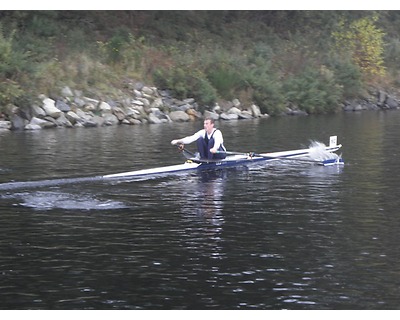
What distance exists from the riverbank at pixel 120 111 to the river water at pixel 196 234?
10.4 meters

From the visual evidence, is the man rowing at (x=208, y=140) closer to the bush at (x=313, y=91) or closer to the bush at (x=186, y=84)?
the bush at (x=186, y=84)

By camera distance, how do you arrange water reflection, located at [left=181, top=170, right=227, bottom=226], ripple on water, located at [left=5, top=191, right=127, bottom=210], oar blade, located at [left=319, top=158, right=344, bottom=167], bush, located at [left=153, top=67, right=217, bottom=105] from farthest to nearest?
bush, located at [left=153, top=67, right=217, bottom=105]
oar blade, located at [left=319, top=158, right=344, bottom=167]
ripple on water, located at [left=5, top=191, right=127, bottom=210]
water reflection, located at [left=181, top=170, right=227, bottom=226]

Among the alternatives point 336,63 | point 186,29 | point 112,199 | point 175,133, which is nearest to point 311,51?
point 336,63

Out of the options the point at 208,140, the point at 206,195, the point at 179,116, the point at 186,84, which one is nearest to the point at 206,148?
the point at 208,140

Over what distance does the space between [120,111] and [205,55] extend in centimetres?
935

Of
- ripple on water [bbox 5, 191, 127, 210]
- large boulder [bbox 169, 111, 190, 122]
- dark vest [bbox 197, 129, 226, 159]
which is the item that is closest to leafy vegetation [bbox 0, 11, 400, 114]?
large boulder [bbox 169, 111, 190, 122]

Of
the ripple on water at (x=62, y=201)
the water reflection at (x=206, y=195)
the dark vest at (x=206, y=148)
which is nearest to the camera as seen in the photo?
the water reflection at (x=206, y=195)

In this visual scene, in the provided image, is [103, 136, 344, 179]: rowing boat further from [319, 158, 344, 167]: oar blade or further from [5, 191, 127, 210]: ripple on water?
[5, 191, 127, 210]: ripple on water

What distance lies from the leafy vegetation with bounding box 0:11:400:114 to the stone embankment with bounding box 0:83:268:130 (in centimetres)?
58

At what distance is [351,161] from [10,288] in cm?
1666

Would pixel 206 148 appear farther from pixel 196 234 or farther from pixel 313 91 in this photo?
pixel 313 91

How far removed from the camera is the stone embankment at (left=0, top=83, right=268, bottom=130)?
38781 millimetres

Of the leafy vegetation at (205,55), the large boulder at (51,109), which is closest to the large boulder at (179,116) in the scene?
the leafy vegetation at (205,55)

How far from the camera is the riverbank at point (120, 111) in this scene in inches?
1529
